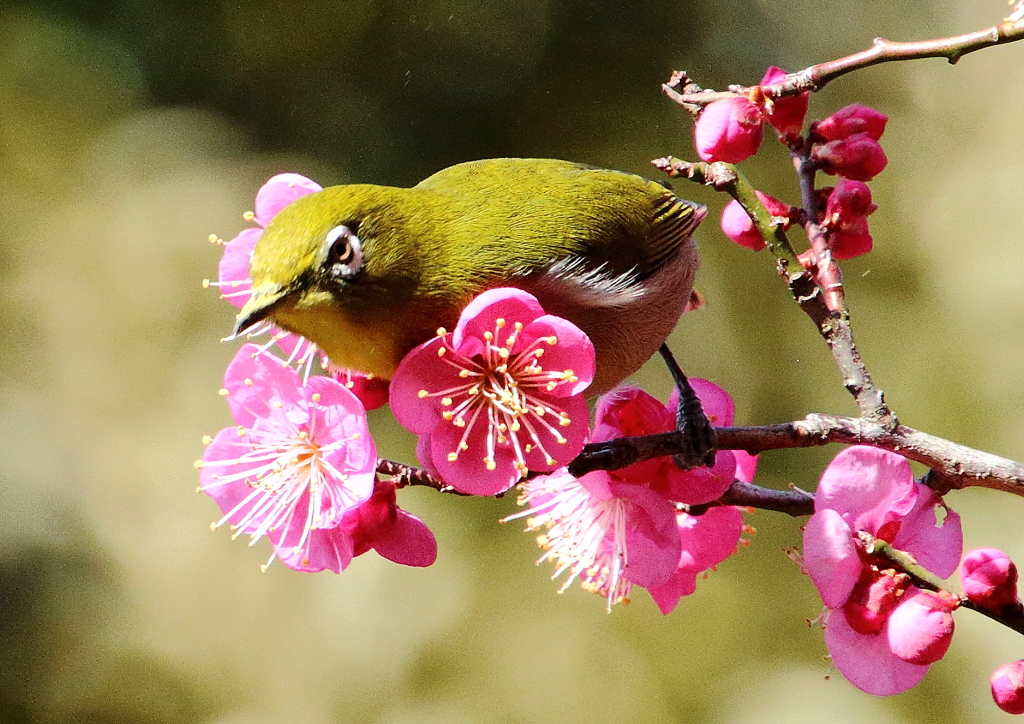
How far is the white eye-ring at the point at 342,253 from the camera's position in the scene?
0.63 m

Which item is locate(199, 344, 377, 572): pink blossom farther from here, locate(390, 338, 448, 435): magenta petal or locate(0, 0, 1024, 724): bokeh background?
locate(0, 0, 1024, 724): bokeh background

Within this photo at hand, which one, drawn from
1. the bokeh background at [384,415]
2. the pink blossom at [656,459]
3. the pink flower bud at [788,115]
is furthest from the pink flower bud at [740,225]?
Result: the bokeh background at [384,415]

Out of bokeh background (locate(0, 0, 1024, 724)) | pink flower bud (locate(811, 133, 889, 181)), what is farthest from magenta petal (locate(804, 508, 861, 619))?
bokeh background (locate(0, 0, 1024, 724))

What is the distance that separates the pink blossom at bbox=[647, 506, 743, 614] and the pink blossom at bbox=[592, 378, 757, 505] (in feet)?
0.14

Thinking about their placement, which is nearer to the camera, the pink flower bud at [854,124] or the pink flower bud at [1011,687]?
the pink flower bud at [1011,687]

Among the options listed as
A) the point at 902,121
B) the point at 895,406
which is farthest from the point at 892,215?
the point at 895,406

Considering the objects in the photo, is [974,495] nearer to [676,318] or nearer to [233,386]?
[676,318]

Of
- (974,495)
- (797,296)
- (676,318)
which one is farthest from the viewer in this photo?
(974,495)

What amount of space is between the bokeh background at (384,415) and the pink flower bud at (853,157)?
46.9 inches

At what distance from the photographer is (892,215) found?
2088 millimetres

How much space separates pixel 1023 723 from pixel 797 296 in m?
1.70

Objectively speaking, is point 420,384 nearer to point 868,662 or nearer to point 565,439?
point 565,439

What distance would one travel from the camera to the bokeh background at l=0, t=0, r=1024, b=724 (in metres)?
2.03

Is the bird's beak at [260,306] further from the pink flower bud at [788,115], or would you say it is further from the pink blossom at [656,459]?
the pink flower bud at [788,115]
